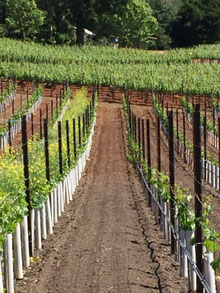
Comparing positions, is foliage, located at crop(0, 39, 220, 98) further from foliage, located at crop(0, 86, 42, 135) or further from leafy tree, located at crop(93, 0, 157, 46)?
leafy tree, located at crop(93, 0, 157, 46)

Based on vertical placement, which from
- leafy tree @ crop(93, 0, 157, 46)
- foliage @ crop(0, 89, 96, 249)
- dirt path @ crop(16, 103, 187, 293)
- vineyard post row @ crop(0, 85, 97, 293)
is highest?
leafy tree @ crop(93, 0, 157, 46)

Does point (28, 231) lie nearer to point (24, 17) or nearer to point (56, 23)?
point (24, 17)

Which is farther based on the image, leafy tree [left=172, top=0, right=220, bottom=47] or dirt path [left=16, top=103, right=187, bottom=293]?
leafy tree [left=172, top=0, right=220, bottom=47]

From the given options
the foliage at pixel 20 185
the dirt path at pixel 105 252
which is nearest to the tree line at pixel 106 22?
the dirt path at pixel 105 252

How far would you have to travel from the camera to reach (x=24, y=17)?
89.4 meters

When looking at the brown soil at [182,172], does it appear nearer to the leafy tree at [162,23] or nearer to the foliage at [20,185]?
the foliage at [20,185]

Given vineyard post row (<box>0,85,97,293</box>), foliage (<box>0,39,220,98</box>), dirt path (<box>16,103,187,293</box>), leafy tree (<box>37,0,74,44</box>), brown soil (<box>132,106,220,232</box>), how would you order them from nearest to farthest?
vineyard post row (<box>0,85,97,293</box>) → dirt path (<box>16,103,187,293</box>) → brown soil (<box>132,106,220,232</box>) → foliage (<box>0,39,220,98</box>) → leafy tree (<box>37,0,74,44</box>)

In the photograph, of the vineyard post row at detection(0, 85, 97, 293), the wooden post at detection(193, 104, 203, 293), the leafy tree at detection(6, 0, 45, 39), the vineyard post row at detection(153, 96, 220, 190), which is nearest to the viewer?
the wooden post at detection(193, 104, 203, 293)

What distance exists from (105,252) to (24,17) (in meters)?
81.8

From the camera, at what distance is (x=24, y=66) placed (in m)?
55.9

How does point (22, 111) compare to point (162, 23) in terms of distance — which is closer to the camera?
point (22, 111)

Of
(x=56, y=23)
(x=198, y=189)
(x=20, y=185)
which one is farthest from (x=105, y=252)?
(x=56, y=23)

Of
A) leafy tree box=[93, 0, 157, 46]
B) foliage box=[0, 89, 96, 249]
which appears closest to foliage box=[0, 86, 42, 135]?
foliage box=[0, 89, 96, 249]

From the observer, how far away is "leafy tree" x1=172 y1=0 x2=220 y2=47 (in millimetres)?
98500
